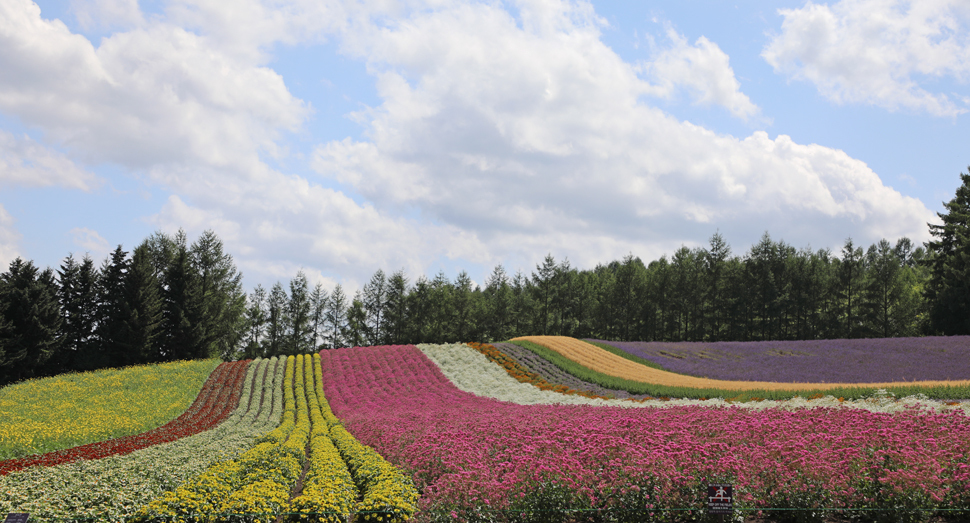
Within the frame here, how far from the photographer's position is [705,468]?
7.73 metres

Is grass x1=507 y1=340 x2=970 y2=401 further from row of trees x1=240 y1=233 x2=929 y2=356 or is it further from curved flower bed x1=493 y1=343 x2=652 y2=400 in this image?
row of trees x1=240 y1=233 x2=929 y2=356

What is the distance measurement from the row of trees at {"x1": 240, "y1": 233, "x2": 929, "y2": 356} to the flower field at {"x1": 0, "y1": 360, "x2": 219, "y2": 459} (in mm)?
29427

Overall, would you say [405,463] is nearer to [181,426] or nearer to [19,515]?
[19,515]

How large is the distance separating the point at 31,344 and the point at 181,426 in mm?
27659

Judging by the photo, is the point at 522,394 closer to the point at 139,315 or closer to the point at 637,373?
the point at 637,373

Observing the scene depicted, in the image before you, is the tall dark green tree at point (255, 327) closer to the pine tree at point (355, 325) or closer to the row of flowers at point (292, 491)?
the pine tree at point (355, 325)

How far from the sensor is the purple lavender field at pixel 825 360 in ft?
86.0

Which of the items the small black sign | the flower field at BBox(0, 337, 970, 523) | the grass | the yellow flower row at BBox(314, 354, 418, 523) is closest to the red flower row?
the flower field at BBox(0, 337, 970, 523)

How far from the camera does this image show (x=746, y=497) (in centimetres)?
727

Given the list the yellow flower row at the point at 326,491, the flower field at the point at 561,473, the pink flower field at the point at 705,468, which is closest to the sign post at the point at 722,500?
the pink flower field at the point at 705,468

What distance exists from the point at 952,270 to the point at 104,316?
71.7m

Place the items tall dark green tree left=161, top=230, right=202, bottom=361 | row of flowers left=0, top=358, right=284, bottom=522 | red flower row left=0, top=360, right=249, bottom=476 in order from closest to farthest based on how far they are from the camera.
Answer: row of flowers left=0, top=358, right=284, bottom=522, red flower row left=0, top=360, right=249, bottom=476, tall dark green tree left=161, top=230, right=202, bottom=361

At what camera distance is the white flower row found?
14888 millimetres

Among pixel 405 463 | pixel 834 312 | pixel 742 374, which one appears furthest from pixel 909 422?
pixel 834 312
